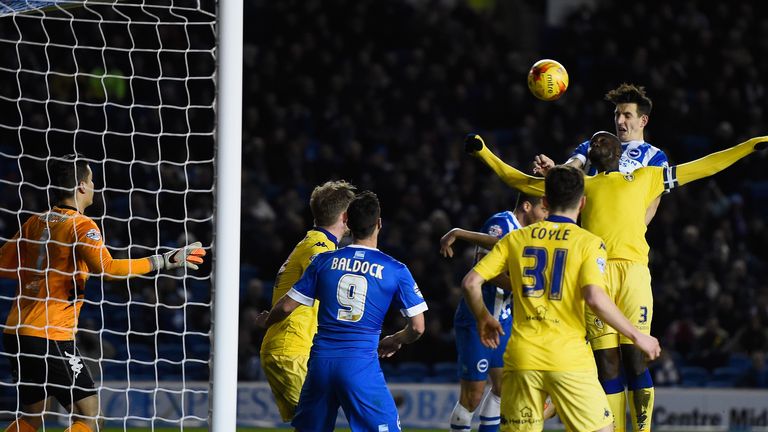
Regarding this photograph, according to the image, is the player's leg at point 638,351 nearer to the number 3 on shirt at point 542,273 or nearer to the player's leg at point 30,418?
the number 3 on shirt at point 542,273

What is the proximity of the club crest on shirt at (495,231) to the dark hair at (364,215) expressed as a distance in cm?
183

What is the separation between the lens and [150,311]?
42.5 feet

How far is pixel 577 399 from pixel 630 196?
1.83m

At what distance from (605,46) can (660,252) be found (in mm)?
4097

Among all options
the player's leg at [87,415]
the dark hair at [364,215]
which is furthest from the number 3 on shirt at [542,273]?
the player's leg at [87,415]

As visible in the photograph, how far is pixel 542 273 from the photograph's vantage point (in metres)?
5.61

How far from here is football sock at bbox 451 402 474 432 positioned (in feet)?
25.4

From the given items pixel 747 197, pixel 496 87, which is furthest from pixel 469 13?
pixel 747 197

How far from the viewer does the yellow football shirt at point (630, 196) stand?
22.7 feet

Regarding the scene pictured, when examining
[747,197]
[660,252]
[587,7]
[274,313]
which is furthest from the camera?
[587,7]

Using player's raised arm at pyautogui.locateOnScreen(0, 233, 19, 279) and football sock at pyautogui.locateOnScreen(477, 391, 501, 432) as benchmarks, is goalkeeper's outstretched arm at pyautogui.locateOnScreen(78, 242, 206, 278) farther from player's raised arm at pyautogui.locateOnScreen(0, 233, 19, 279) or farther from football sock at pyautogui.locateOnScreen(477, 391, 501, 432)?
football sock at pyautogui.locateOnScreen(477, 391, 501, 432)

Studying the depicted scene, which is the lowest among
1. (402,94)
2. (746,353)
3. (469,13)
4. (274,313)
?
(746,353)

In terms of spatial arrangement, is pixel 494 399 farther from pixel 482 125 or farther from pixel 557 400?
pixel 482 125

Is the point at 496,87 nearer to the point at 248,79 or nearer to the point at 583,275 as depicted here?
the point at 248,79
